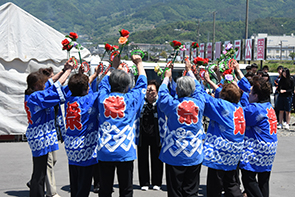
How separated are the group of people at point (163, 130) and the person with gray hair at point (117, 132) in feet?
0.04

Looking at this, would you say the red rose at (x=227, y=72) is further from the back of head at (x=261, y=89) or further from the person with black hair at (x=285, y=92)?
the person with black hair at (x=285, y=92)

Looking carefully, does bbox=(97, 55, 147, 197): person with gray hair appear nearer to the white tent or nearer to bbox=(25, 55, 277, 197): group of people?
bbox=(25, 55, 277, 197): group of people

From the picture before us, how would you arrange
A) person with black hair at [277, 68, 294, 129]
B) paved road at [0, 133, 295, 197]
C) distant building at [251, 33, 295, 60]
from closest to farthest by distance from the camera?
paved road at [0, 133, 295, 197]
person with black hair at [277, 68, 294, 129]
distant building at [251, 33, 295, 60]

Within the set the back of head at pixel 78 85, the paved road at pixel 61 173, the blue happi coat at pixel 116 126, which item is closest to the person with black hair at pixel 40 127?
the back of head at pixel 78 85

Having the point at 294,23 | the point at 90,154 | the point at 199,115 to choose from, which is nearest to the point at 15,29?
the point at 90,154

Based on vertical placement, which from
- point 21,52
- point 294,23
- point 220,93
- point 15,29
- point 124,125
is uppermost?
point 294,23

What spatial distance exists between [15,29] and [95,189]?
534cm

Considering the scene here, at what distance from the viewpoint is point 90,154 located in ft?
A: 12.5

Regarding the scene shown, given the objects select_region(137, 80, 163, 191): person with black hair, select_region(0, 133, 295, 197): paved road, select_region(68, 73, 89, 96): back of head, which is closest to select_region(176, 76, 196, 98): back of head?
select_region(68, 73, 89, 96): back of head

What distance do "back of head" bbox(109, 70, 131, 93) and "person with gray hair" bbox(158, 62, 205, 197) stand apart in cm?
43

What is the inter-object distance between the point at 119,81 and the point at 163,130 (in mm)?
889

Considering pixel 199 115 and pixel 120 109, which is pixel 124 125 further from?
pixel 199 115

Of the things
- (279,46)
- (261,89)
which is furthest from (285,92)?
(279,46)

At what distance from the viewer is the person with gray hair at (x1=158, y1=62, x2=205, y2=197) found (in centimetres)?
359
